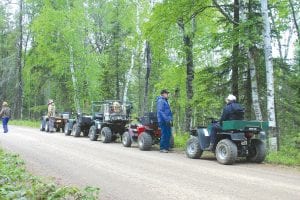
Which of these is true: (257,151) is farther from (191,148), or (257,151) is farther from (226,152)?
(191,148)

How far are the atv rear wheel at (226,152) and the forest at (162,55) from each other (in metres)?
2.62

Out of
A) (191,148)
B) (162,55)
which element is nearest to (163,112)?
(191,148)

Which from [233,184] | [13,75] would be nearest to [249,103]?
[233,184]

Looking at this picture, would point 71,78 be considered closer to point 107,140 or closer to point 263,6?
point 107,140

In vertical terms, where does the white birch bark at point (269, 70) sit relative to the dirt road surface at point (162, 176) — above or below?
above

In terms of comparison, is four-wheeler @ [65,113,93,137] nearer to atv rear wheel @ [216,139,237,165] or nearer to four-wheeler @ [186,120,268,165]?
four-wheeler @ [186,120,268,165]

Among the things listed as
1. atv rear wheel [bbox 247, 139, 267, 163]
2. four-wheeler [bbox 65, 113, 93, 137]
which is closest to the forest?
atv rear wheel [bbox 247, 139, 267, 163]

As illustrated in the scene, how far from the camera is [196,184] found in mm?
8688

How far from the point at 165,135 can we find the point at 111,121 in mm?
4370

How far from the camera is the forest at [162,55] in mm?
15891

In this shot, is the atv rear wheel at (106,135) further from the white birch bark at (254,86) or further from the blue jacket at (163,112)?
the white birch bark at (254,86)

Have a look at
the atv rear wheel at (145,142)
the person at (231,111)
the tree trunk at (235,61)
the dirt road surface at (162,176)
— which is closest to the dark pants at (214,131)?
the person at (231,111)

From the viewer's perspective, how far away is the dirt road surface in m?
7.83

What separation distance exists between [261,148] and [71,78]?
26425mm
